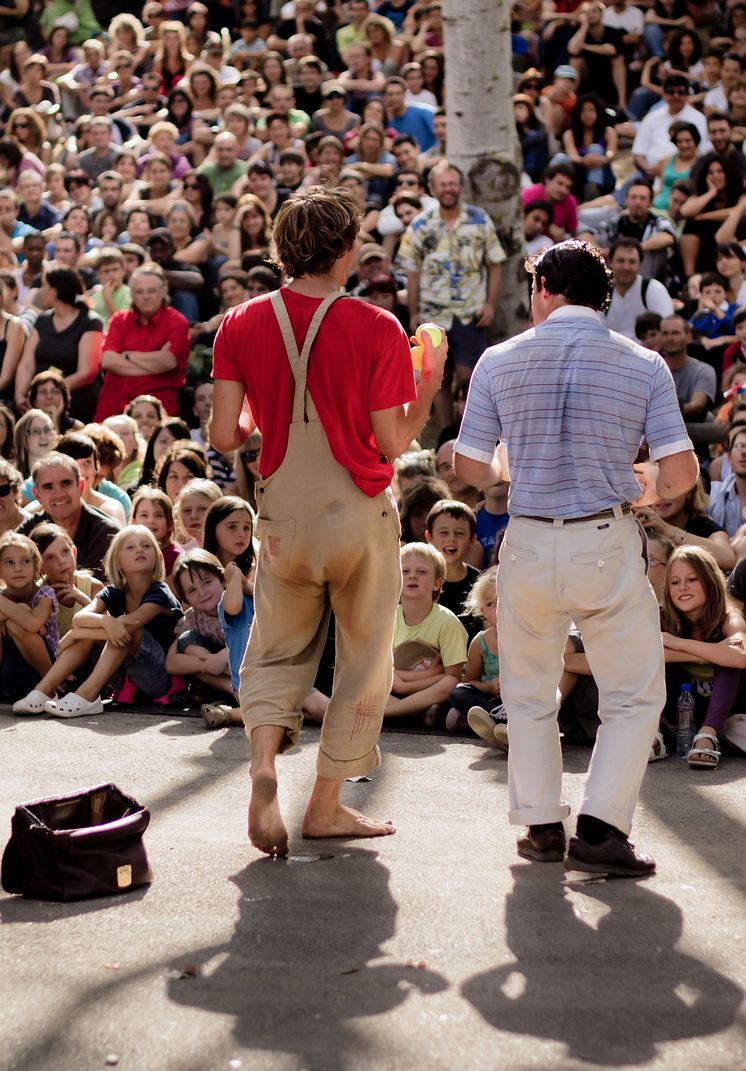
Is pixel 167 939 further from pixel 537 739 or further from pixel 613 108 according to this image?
pixel 613 108

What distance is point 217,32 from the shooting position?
2050 cm

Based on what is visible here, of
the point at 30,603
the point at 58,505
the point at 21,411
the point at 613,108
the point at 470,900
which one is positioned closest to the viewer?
the point at 470,900

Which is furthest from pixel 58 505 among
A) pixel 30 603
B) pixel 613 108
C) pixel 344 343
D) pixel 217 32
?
pixel 217 32

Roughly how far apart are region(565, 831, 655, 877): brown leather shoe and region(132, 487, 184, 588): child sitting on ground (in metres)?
4.33

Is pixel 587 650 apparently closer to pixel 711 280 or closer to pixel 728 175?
pixel 711 280

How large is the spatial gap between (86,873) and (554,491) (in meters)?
1.73

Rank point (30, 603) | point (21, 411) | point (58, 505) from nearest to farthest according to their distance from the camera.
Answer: point (30, 603) < point (58, 505) < point (21, 411)

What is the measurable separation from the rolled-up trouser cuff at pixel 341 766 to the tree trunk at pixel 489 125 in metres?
7.08

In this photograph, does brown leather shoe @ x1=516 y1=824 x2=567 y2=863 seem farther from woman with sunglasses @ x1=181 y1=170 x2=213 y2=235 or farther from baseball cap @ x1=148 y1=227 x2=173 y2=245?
woman with sunglasses @ x1=181 y1=170 x2=213 y2=235

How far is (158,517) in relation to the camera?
8750 millimetres

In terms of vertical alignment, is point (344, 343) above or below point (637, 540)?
above

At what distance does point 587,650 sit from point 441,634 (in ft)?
9.37

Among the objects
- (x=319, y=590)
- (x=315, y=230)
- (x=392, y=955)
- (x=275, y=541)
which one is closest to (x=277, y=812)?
(x=319, y=590)

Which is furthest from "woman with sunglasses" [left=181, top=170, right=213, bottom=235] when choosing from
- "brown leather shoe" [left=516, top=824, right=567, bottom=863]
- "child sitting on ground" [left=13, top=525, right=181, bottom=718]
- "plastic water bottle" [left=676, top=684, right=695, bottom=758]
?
"brown leather shoe" [left=516, top=824, right=567, bottom=863]
